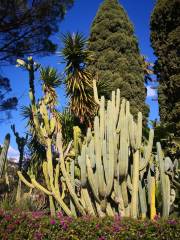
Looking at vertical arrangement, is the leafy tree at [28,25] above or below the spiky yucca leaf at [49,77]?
above

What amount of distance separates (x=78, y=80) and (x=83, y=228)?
595cm

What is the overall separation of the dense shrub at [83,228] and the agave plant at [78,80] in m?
4.70

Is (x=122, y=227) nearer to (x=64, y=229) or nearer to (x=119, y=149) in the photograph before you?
(x=64, y=229)

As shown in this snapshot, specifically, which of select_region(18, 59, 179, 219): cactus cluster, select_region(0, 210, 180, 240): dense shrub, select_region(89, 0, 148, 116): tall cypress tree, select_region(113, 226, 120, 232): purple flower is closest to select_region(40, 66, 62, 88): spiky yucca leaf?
select_region(89, 0, 148, 116): tall cypress tree

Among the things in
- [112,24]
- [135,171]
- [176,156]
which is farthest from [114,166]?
[112,24]

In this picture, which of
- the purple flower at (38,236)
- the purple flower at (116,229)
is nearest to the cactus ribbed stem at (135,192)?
the purple flower at (116,229)

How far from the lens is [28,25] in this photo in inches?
518

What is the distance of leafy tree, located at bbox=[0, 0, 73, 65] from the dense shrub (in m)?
8.97

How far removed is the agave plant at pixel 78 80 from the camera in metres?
9.80

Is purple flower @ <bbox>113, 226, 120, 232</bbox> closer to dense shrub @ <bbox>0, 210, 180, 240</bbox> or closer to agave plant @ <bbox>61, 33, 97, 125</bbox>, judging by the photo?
dense shrub @ <bbox>0, 210, 180, 240</bbox>

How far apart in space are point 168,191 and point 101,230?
1.37 metres

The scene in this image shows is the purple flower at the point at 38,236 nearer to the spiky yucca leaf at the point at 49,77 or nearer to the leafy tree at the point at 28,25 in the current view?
the spiky yucca leaf at the point at 49,77

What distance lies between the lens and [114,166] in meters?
5.39

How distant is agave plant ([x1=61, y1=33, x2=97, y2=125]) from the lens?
32.2 ft
